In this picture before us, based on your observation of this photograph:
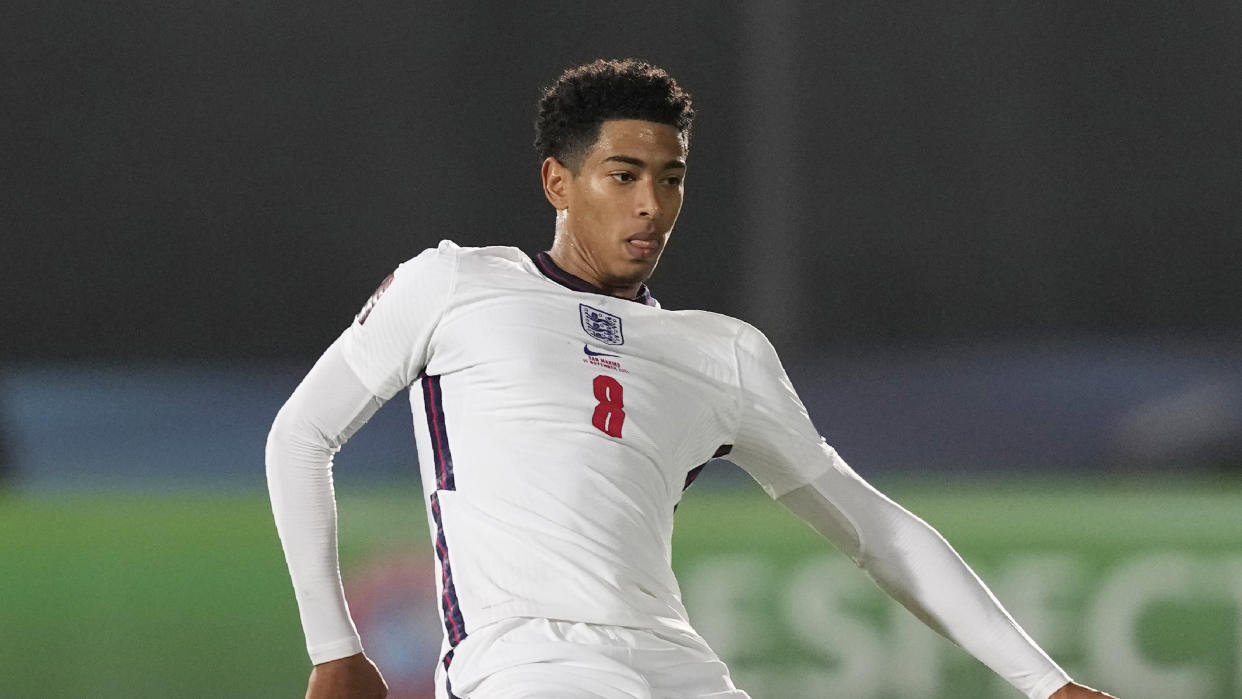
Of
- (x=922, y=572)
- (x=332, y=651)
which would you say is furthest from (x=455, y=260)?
(x=922, y=572)

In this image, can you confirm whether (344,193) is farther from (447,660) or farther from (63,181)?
(447,660)

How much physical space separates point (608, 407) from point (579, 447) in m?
0.08

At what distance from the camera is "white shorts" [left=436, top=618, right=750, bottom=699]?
1777 millimetres

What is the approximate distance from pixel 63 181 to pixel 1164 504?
9.73 ft

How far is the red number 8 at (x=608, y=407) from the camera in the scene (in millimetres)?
1941

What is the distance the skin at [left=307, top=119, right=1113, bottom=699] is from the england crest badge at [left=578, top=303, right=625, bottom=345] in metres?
0.07

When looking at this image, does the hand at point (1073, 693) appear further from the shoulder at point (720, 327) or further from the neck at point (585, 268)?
the neck at point (585, 268)

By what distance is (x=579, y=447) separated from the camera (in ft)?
6.26

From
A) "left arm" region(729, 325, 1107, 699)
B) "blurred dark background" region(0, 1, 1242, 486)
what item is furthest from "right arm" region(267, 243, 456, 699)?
"blurred dark background" region(0, 1, 1242, 486)

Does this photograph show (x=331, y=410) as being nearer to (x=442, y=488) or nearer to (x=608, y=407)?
(x=442, y=488)

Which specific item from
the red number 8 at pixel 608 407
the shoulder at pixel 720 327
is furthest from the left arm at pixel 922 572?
the red number 8 at pixel 608 407

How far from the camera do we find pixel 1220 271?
4.58 m

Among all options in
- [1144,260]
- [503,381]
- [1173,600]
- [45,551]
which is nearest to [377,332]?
[503,381]

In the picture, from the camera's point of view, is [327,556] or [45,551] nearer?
[327,556]
